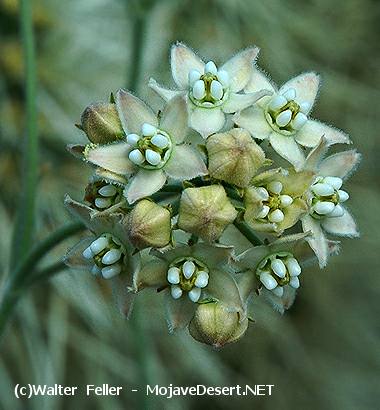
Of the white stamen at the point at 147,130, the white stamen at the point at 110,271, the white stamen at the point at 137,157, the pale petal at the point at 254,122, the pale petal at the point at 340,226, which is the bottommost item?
the white stamen at the point at 110,271

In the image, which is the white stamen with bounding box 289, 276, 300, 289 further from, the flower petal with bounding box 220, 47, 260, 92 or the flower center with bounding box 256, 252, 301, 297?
the flower petal with bounding box 220, 47, 260, 92

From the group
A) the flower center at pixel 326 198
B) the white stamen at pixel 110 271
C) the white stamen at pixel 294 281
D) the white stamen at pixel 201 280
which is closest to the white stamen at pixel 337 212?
the flower center at pixel 326 198

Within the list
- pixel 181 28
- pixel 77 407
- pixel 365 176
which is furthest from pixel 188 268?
pixel 365 176

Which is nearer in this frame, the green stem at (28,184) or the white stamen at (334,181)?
the white stamen at (334,181)

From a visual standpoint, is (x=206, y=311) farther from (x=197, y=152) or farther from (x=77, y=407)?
(x=77, y=407)

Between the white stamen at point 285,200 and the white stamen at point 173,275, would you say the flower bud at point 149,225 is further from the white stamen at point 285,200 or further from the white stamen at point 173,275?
the white stamen at point 285,200

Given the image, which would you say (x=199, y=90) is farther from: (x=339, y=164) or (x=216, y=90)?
(x=339, y=164)

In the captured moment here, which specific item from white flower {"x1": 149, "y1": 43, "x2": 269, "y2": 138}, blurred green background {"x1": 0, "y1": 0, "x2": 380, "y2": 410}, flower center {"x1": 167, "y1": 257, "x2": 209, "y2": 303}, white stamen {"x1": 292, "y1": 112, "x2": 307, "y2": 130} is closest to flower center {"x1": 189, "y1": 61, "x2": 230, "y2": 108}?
white flower {"x1": 149, "y1": 43, "x2": 269, "y2": 138}

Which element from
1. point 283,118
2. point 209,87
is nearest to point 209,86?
point 209,87
